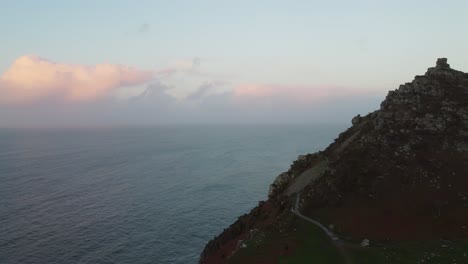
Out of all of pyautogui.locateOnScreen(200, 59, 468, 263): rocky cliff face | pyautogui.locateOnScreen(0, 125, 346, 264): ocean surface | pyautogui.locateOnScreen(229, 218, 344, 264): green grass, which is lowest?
pyautogui.locateOnScreen(0, 125, 346, 264): ocean surface

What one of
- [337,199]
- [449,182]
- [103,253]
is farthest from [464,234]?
[103,253]

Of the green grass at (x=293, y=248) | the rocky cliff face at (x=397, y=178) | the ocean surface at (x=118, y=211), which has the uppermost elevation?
the rocky cliff face at (x=397, y=178)

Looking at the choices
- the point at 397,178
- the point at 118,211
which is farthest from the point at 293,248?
the point at 118,211

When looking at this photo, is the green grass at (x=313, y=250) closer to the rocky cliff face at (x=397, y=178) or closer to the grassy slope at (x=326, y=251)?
the grassy slope at (x=326, y=251)

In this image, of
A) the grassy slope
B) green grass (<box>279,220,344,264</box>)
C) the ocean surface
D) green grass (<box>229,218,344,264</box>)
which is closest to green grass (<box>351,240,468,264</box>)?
the grassy slope

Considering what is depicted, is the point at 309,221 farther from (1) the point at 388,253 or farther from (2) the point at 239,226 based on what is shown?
(2) the point at 239,226

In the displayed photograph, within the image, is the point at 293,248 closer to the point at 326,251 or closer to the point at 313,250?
the point at 313,250

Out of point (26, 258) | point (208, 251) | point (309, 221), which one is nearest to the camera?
point (309, 221)

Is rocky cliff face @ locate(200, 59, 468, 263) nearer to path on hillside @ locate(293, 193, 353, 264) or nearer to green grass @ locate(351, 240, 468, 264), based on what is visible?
path on hillside @ locate(293, 193, 353, 264)

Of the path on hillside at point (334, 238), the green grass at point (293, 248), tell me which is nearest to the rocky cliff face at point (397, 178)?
the path on hillside at point (334, 238)
